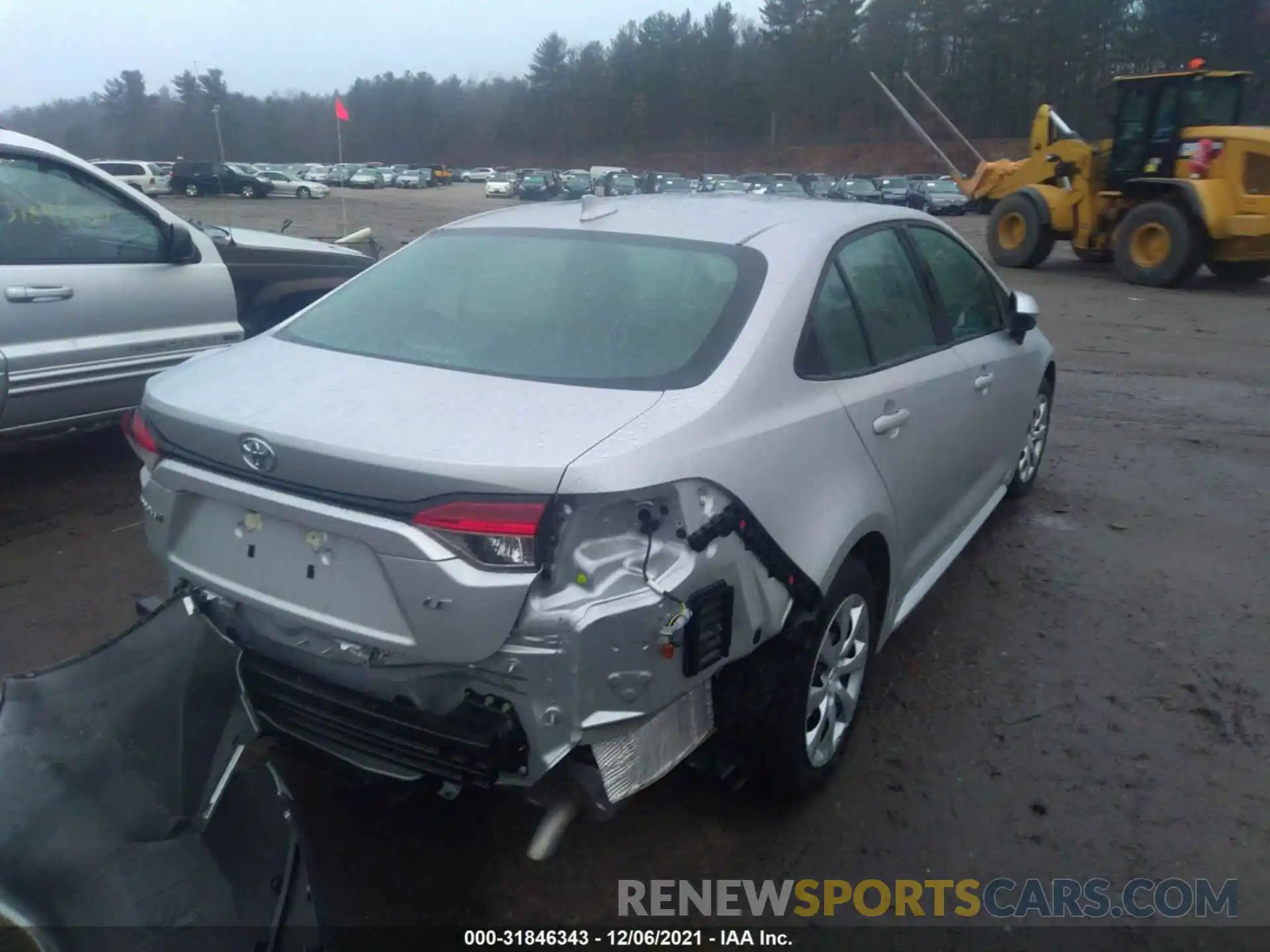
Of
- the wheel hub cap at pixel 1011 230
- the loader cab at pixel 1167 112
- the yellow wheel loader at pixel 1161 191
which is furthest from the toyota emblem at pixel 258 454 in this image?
the wheel hub cap at pixel 1011 230

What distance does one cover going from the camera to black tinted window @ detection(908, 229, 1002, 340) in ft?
13.2

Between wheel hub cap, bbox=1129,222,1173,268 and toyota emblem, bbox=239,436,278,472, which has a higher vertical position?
toyota emblem, bbox=239,436,278,472

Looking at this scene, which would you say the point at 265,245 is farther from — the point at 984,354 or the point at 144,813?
the point at 144,813

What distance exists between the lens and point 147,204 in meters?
5.46

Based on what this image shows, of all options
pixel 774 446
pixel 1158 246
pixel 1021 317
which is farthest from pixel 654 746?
pixel 1158 246

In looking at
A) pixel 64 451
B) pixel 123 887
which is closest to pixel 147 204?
pixel 64 451

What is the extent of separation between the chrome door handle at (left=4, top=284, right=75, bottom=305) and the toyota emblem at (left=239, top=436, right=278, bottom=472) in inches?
123

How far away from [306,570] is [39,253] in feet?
11.9

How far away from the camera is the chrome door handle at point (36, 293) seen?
4.75m

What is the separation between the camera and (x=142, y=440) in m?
2.79

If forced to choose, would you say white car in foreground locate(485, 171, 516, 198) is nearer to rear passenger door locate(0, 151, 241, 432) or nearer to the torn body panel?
rear passenger door locate(0, 151, 241, 432)

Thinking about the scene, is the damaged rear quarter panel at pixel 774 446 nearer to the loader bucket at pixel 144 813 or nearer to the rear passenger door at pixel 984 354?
the loader bucket at pixel 144 813

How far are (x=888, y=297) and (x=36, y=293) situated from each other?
3.97m

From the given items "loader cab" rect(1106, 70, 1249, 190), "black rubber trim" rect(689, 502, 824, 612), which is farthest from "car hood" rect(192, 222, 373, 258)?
"loader cab" rect(1106, 70, 1249, 190)
